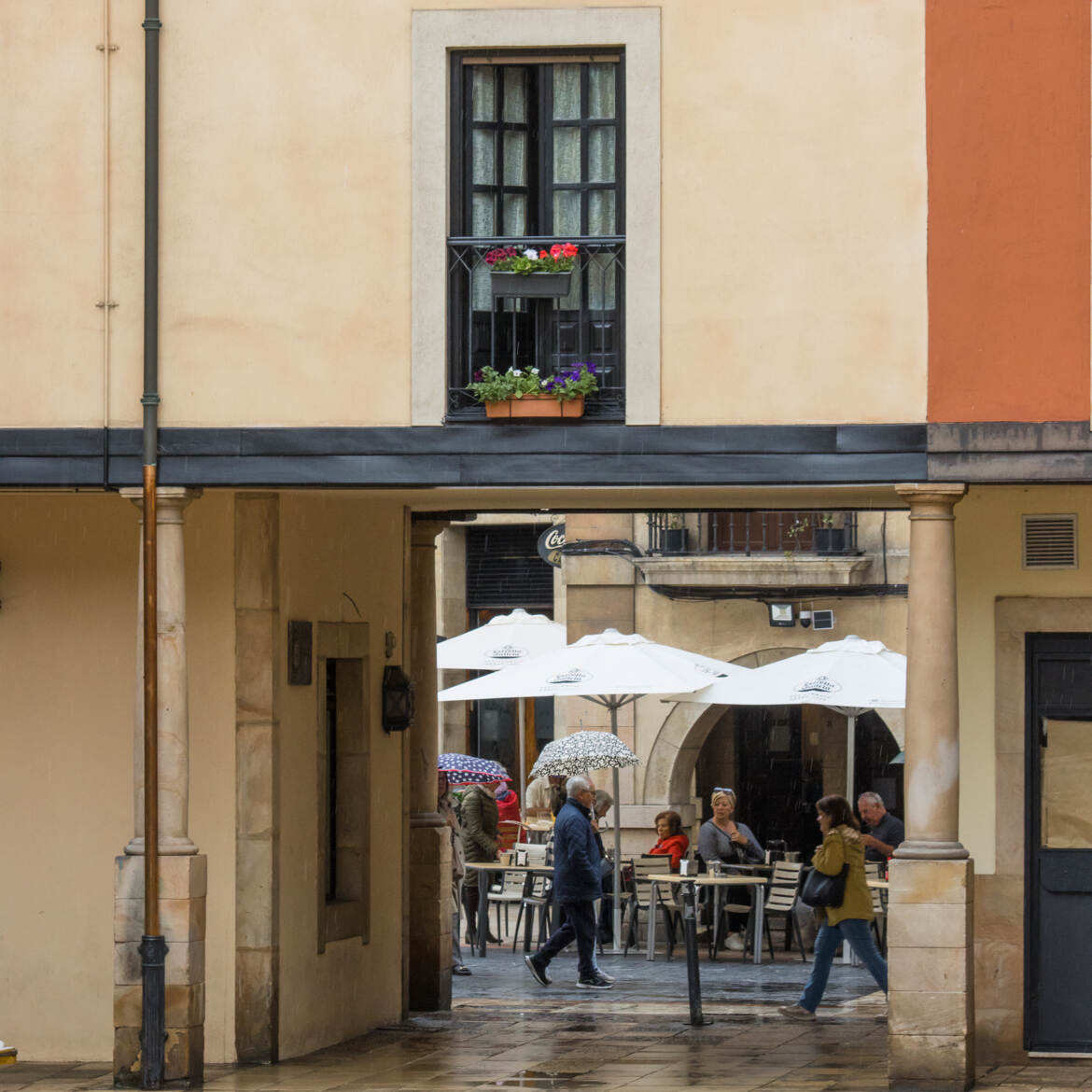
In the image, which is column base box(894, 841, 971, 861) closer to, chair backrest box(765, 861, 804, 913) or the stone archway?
chair backrest box(765, 861, 804, 913)

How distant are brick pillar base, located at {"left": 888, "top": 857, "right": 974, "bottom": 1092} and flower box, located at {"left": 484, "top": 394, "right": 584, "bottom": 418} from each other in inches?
127

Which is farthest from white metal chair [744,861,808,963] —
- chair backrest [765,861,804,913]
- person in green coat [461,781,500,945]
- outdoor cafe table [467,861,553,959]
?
person in green coat [461,781,500,945]

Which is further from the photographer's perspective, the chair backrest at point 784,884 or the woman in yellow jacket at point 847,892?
the chair backrest at point 784,884

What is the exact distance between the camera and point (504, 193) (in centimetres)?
1399

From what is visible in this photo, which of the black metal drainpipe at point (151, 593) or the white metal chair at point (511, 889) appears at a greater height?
the black metal drainpipe at point (151, 593)

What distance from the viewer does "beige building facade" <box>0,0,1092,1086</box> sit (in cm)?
1332

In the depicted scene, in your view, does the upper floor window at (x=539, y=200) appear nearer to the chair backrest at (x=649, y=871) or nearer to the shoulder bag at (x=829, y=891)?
the shoulder bag at (x=829, y=891)

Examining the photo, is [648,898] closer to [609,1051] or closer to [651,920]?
[651,920]

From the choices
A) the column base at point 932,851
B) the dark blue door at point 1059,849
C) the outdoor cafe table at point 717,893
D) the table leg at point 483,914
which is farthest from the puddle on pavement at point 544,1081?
the table leg at point 483,914

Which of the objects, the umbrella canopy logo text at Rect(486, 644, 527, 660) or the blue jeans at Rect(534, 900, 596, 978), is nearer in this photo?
the blue jeans at Rect(534, 900, 596, 978)

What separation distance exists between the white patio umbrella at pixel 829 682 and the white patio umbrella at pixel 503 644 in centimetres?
303

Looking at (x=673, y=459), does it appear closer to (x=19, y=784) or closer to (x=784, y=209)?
(x=784, y=209)

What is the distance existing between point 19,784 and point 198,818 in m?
1.25

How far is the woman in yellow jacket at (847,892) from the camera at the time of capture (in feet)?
52.3
